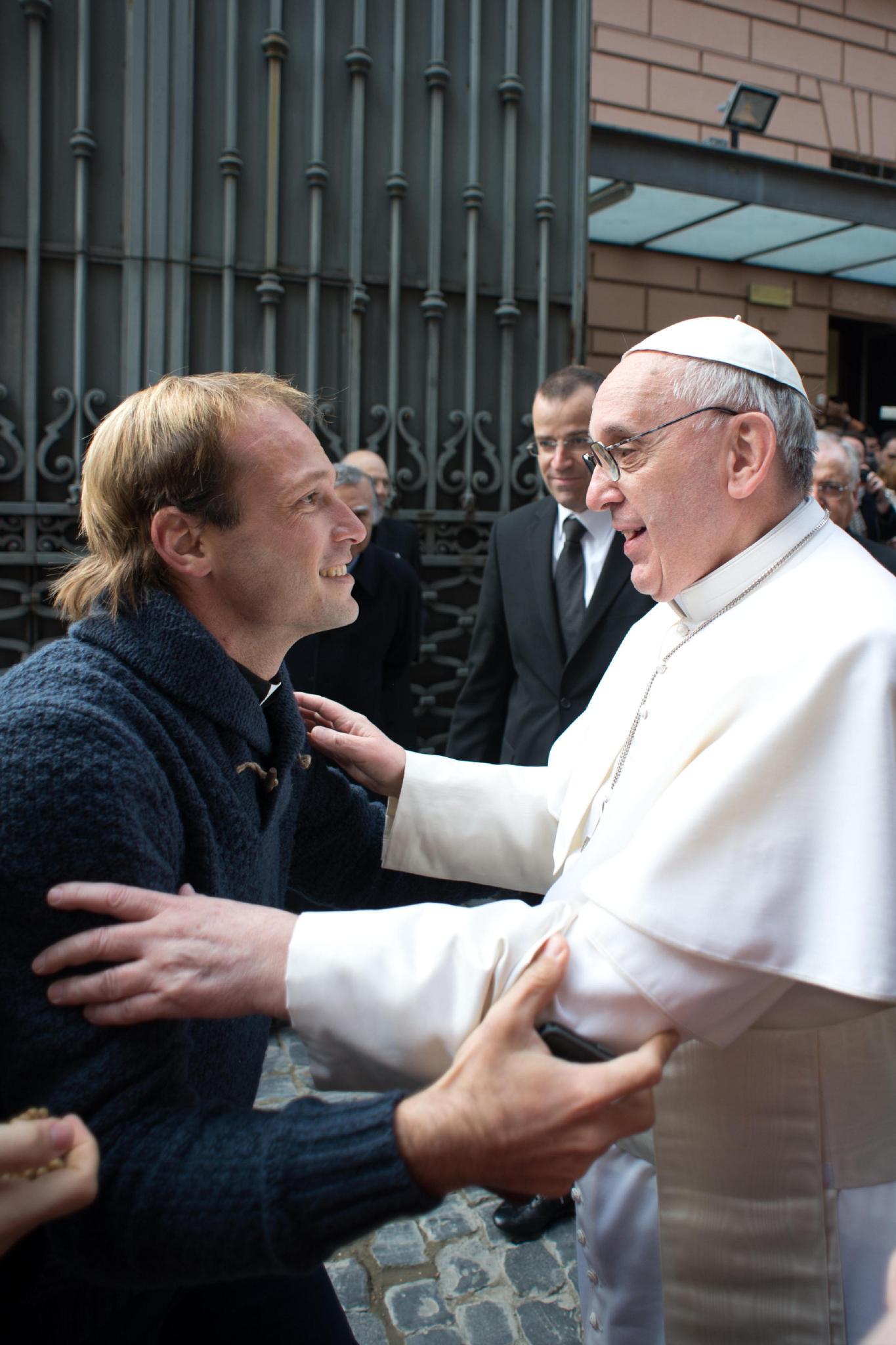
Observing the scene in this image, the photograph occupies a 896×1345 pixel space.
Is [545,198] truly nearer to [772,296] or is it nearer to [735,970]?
[735,970]

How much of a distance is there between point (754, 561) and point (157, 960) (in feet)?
3.83

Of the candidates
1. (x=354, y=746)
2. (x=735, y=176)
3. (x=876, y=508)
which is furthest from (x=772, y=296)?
(x=354, y=746)

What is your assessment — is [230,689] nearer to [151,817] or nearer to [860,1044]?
[151,817]

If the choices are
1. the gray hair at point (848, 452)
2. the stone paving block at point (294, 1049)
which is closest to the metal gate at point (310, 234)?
the gray hair at point (848, 452)

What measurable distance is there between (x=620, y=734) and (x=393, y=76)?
4.15 m

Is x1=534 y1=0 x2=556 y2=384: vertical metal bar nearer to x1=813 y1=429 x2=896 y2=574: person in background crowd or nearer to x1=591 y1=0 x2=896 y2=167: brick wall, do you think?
x1=813 y1=429 x2=896 y2=574: person in background crowd

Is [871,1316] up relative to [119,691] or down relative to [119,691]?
down

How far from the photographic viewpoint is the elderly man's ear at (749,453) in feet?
5.93

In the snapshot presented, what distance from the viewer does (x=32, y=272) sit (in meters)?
4.51

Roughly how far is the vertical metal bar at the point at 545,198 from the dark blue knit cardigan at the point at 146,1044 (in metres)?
3.98

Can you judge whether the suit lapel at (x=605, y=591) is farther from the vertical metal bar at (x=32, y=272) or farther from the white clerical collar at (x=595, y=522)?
the vertical metal bar at (x=32, y=272)

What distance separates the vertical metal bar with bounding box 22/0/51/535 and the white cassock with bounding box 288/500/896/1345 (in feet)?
11.6

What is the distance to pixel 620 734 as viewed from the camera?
2010 mm

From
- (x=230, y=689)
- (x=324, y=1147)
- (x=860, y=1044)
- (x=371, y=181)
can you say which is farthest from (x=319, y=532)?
(x=371, y=181)
